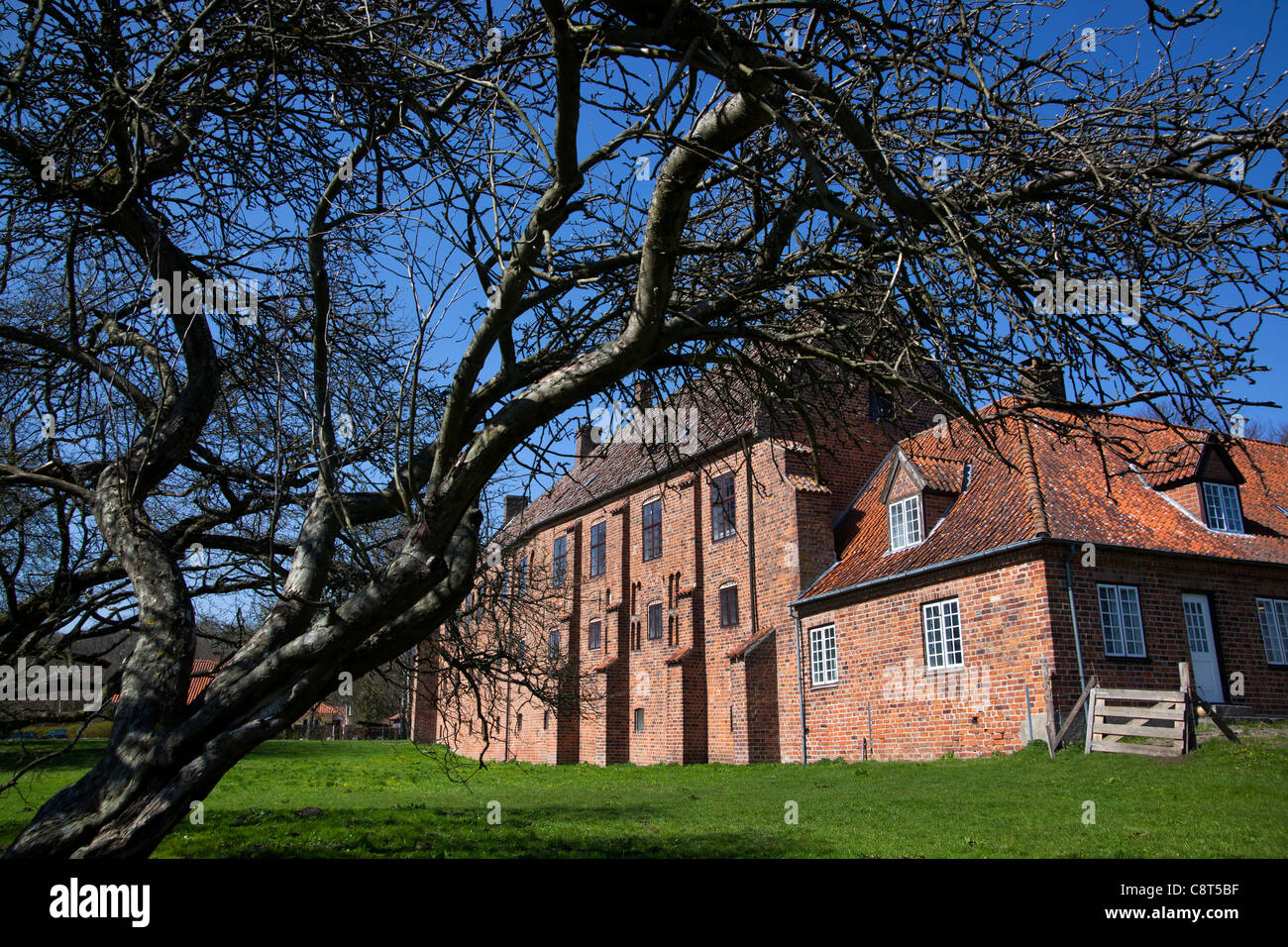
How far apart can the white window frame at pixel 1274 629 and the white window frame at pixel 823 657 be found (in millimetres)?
9140

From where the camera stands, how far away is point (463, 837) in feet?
30.9

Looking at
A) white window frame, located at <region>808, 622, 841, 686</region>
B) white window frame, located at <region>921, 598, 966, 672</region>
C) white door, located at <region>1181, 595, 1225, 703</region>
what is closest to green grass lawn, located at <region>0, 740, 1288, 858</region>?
white window frame, located at <region>921, 598, 966, 672</region>

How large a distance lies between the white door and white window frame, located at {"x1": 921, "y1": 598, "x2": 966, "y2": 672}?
4.60 m

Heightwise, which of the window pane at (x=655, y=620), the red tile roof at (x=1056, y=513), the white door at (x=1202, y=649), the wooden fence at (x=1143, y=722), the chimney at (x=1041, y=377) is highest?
the red tile roof at (x=1056, y=513)

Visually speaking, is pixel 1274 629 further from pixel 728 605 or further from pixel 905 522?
pixel 728 605

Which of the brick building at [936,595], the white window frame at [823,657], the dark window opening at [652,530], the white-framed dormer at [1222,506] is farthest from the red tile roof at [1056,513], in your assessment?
the dark window opening at [652,530]

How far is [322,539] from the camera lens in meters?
4.81

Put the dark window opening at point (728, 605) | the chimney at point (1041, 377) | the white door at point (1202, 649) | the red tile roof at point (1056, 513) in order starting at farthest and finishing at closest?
the dark window opening at point (728, 605)
the white door at point (1202, 649)
the red tile roof at point (1056, 513)
the chimney at point (1041, 377)

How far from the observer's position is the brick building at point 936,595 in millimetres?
16297

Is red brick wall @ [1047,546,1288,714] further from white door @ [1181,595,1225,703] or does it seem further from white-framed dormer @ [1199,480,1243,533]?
white-framed dormer @ [1199,480,1243,533]

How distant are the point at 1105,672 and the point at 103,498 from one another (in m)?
17.0

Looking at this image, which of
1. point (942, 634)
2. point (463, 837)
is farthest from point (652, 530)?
point (463, 837)

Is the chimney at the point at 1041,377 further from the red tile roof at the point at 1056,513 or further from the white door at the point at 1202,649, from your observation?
the white door at the point at 1202,649

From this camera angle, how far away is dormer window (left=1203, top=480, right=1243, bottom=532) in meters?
19.2
